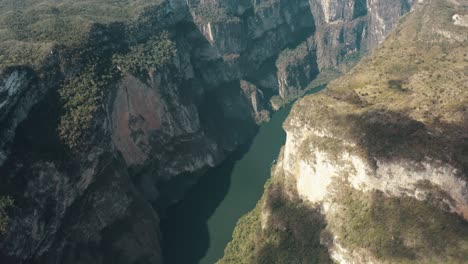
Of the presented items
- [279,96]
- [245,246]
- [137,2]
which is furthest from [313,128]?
[279,96]

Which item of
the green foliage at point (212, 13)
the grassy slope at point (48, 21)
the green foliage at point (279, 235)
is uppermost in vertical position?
the grassy slope at point (48, 21)

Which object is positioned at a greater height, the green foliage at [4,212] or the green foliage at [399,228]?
the green foliage at [4,212]

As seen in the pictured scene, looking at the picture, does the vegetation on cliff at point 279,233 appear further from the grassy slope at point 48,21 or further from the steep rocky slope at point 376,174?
the grassy slope at point 48,21

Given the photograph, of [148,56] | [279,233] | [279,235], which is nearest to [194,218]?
[279,233]

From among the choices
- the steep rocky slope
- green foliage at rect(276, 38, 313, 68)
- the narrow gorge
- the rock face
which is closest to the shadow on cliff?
the narrow gorge

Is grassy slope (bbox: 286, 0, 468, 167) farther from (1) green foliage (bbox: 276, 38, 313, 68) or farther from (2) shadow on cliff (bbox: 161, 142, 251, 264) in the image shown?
(1) green foliage (bbox: 276, 38, 313, 68)

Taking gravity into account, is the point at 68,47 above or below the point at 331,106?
above

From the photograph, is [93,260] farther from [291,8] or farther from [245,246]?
[291,8]

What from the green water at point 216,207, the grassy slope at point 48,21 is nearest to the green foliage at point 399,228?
the green water at point 216,207
